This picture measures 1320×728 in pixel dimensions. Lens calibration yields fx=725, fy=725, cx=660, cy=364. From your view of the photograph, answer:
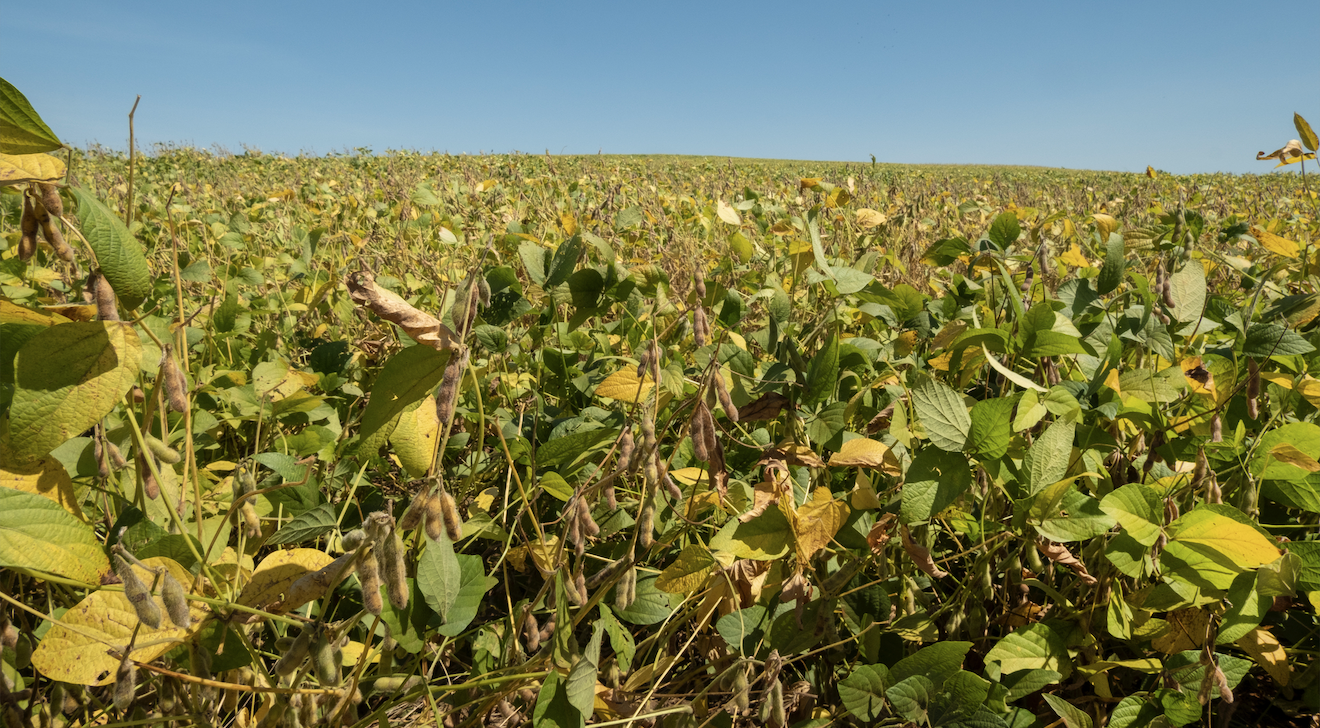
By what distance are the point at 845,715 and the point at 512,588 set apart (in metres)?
0.67

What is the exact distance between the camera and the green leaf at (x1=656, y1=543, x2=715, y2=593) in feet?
3.28

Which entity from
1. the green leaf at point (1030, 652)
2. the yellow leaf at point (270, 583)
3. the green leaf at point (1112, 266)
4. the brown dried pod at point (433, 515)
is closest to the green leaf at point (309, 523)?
the yellow leaf at point (270, 583)

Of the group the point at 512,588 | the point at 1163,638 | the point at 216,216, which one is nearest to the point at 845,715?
the point at 1163,638

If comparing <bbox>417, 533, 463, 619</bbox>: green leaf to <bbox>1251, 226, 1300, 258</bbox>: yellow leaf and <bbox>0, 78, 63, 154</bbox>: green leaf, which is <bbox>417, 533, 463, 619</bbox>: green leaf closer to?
<bbox>0, 78, 63, 154</bbox>: green leaf

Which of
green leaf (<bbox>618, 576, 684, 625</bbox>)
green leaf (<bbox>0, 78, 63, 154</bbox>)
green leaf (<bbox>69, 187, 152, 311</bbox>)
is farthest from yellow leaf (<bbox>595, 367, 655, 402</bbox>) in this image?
green leaf (<bbox>0, 78, 63, 154</bbox>)

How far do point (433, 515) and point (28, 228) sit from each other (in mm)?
454

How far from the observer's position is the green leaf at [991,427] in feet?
3.06

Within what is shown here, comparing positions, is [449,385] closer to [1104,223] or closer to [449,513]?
[449,513]

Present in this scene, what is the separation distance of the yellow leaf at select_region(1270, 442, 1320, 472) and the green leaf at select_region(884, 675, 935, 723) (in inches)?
22.7

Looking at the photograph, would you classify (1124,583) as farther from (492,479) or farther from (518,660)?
(492,479)

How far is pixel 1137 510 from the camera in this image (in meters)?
0.92

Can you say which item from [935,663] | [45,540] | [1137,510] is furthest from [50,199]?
[1137,510]

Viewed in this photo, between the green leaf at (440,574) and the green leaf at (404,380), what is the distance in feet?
0.56

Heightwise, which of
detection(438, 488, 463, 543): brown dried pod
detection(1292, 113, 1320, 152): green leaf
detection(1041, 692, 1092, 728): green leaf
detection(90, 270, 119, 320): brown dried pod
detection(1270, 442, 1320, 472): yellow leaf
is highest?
detection(1292, 113, 1320, 152): green leaf
